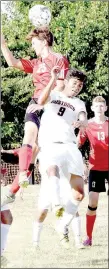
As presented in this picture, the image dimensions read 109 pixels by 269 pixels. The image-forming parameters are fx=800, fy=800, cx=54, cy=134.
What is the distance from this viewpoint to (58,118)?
6621mm

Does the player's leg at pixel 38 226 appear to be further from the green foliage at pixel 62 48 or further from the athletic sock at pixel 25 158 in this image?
the green foliage at pixel 62 48

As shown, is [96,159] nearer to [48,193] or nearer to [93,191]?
[93,191]

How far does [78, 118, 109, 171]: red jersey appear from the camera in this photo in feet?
23.8

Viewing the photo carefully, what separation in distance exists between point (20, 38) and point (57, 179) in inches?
147

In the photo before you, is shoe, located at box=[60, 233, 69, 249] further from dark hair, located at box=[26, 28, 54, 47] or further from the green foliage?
the green foliage

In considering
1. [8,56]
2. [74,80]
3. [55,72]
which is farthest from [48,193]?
[8,56]

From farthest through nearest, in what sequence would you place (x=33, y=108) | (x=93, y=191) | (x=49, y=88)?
(x=93, y=191), (x=33, y=108), (x=49, y=88)

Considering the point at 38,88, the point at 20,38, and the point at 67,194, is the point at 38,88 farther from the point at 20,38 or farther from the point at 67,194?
the point at 20,38

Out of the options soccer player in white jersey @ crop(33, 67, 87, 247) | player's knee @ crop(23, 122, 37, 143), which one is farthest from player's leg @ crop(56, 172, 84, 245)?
→ player's knee @ crop(23, 122, 37, 143)

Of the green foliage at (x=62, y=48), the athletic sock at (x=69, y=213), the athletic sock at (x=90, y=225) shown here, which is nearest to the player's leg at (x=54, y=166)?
the athletic sock at (x=69, y=213)

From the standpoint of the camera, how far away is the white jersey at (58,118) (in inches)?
260

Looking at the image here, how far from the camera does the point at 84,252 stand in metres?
6.81

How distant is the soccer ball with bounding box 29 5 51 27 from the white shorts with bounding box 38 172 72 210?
131cm

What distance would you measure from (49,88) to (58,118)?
1.38 ft
